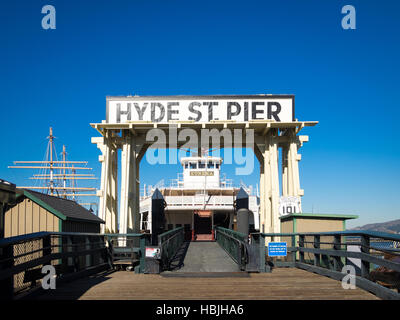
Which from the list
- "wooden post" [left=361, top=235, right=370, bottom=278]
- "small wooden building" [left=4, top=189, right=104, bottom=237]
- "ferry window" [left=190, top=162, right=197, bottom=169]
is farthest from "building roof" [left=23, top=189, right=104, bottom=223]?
"ferry window" [left=190, top=162, right=197, bottom=169]

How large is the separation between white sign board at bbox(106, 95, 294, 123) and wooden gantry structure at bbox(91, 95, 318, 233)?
4 cm

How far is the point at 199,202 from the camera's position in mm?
31781

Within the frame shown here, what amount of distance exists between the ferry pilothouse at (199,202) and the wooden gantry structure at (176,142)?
35.6 ft

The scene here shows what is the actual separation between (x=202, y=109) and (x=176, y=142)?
222 cm

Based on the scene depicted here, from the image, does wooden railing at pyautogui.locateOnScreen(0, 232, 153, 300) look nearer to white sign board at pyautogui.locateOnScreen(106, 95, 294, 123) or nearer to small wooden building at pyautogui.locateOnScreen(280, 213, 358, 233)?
small wooden building at pyautogui.locateOnScreen(280, 213, 358, 233)

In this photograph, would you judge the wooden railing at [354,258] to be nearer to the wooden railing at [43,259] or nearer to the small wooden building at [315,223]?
the small wooden building at [315,223]

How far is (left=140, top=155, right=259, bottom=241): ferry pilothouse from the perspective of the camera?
1250 inches

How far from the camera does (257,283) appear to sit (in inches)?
326

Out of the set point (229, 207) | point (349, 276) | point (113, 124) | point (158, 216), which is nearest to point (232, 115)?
point (113, 124)

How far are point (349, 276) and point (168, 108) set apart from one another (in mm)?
11342

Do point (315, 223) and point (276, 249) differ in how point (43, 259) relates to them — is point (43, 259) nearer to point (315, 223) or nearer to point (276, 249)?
point (276, 249)

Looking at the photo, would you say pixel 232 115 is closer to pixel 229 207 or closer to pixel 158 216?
pixel 158 216

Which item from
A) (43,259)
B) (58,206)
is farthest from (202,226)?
(43,259)
